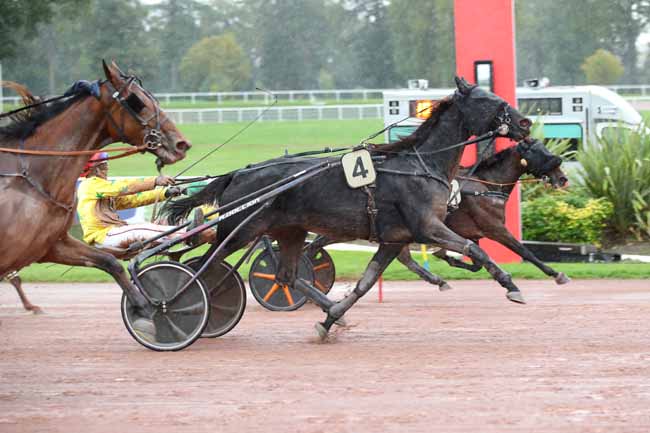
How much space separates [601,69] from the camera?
136 ft

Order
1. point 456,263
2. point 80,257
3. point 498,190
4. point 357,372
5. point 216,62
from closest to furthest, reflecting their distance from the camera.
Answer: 1. point 357,372
2. point 80,257
3. point 498,190
4. point 456,263
5. point 216,62

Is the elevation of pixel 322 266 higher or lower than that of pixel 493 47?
lower

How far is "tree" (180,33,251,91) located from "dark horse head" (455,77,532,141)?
3481 centimetres

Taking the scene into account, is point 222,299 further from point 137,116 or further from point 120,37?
point 120,37

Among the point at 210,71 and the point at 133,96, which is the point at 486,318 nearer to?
the point at 133,96

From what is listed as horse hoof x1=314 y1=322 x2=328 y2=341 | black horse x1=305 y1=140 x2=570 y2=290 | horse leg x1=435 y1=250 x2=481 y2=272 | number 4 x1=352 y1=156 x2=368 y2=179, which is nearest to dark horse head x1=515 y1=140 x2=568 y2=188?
black horse x1=305 y1=140 x2=570 y2=290

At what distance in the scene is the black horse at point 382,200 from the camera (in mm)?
7781

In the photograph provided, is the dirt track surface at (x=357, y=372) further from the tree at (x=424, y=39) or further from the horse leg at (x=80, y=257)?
the tree at (x=424, y=39)

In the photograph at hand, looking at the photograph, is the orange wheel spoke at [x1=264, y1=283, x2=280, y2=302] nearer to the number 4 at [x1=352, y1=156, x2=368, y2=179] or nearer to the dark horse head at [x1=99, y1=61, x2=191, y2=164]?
the number 4 at [x1=352, y1=156, x2=368, y2=179]

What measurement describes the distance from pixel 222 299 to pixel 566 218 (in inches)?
260

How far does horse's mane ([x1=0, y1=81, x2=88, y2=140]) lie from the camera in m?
6.60

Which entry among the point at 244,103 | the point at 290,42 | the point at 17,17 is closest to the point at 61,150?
the point at 17,17

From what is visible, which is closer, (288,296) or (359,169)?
(359,169)

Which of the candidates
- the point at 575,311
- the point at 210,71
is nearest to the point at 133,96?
the point at 575,311
